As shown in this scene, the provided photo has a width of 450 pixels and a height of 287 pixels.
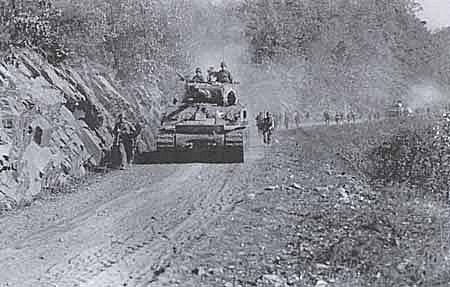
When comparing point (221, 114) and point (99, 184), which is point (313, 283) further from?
point (221, 114)

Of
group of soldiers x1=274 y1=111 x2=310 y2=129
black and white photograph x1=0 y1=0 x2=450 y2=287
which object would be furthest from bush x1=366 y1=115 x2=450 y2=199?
group of soldiers x1=274 y1=111 x2=310 y2=129

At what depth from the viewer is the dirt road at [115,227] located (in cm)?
956

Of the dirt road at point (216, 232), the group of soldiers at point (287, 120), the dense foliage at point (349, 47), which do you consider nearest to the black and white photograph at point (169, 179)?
the dirt road at point (216, 232)

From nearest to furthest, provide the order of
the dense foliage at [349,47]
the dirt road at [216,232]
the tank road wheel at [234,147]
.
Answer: the dirt road at [216,232]
the tank road wheel at [234,147]
the dense foliage at [349,47]

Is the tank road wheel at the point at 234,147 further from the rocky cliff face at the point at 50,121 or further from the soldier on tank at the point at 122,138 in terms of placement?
the rocky cliff face at the point at 50,121

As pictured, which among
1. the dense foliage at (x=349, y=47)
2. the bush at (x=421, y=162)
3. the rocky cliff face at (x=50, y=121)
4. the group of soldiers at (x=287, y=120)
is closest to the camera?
the rocky cliff face at (x=50, y=121)

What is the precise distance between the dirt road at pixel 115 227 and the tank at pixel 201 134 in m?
2.01

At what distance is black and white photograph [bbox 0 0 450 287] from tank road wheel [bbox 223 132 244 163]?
0.15ft

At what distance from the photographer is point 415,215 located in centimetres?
1360

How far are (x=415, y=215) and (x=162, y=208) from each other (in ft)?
17.3

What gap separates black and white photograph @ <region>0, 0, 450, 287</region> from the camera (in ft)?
32.5

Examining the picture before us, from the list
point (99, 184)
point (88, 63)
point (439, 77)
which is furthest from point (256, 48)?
point (99, 184)

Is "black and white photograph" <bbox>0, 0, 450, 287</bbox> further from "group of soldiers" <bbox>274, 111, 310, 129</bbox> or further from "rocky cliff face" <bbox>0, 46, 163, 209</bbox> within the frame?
"group of soldiers" <bbox>274, 111, 310, 129</bbox>

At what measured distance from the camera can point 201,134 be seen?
20.7 meters
